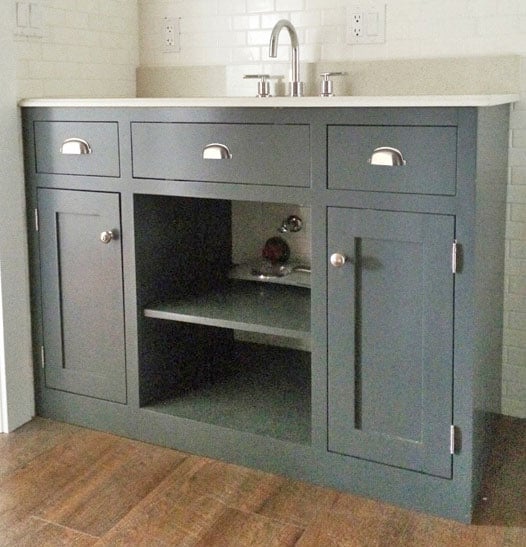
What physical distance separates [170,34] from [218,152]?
100cm

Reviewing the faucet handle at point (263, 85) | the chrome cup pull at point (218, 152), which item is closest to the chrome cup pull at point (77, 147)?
the chrome cup pull at point (218, 152)

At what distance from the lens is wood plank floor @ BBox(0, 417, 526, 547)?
195 cm

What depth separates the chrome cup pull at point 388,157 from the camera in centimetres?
192

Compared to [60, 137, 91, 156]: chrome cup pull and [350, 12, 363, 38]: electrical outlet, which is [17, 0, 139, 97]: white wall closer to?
[60, 137, 91, 156]: chrome cup pull

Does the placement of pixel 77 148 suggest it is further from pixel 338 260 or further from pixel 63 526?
pixel 63 526

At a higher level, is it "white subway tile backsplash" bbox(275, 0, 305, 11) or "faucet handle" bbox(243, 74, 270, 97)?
"white subway tile backsplash" bbox(275, 0, 305, 11)

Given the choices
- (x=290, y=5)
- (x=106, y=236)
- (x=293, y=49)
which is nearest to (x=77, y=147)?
(x=106, y=236)

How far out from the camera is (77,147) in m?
2.41

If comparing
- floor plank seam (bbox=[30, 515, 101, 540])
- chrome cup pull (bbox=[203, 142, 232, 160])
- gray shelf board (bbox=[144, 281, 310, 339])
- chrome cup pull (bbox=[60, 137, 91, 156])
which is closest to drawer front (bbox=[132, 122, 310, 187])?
chrome cup pull (bbox=[203, 142, 232, 160])

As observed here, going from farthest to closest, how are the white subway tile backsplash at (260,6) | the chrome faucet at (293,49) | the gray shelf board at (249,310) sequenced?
1. the white subway tile backsplash at (260,6)
2. the chrome faucet at (293,49)
3. the gray shelf board at (249,310)

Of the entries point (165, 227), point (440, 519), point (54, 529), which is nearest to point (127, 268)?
point (165, 227)

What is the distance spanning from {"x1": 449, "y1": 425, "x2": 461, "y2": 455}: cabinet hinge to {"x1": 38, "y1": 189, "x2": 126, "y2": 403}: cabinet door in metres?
1.03

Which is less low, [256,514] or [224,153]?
[224,153]

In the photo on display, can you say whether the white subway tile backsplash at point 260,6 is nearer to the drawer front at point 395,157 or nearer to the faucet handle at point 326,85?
the faucet handle at point 326,85
